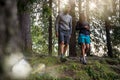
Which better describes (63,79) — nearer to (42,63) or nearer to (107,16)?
(42,63)

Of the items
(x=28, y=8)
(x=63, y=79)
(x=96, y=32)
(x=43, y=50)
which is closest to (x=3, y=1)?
(x=63, y=79)

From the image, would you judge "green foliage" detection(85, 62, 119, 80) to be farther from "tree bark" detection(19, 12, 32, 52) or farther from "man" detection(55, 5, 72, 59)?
"tree bark" detection(19, 12, 32, 52)

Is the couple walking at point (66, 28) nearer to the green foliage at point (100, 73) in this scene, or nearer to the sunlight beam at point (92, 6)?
the green foliage at point (100, 73)

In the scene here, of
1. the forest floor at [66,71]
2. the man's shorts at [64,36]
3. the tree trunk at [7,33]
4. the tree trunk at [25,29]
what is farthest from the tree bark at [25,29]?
the tree trunk at [7,33]

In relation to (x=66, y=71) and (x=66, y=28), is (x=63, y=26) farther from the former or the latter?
(x=66, y=71)

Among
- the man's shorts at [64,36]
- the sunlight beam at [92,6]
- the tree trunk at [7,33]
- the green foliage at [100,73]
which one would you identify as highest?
the sunlight beam at [92,6]

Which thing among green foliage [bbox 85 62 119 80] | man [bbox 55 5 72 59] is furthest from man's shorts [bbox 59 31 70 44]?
green foliage [bbox 85 62 119 80]

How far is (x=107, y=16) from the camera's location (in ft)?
78.1

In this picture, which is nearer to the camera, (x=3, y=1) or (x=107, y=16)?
(x=3, y=1)

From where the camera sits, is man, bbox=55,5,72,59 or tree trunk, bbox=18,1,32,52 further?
tree trunk, bbox=18,1,32,52

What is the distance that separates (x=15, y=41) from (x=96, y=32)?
27515mm

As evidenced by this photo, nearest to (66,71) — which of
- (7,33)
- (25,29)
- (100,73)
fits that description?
(100,73)

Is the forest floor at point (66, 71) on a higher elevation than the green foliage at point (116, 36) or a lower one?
lower

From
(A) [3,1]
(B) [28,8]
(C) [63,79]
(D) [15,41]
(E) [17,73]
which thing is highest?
(B) [28,8]
